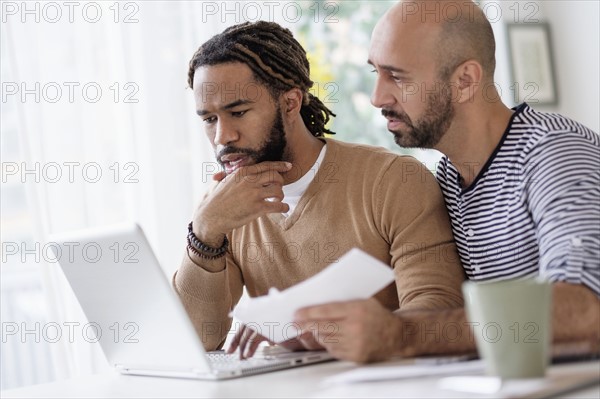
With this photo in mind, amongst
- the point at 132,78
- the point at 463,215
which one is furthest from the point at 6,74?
the point at 463,215

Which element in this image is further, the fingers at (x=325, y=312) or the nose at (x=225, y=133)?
the nose at (x=225, y=133)

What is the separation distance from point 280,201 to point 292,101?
28 centimetres

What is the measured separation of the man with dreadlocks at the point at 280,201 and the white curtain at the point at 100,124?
25.2 inches

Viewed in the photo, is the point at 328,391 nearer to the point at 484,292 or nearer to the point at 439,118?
the point at 484,292

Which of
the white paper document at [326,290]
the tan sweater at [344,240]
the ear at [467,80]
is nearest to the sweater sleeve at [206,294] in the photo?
the tan sweater at [344,240]

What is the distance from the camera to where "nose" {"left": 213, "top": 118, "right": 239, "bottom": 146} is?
6.17ft

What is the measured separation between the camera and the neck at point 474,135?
164 cm

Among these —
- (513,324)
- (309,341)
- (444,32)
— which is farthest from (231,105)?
(513,324)

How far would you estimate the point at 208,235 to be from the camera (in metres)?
1.80

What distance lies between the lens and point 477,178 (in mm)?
1627

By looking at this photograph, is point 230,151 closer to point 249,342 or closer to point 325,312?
point 249,342

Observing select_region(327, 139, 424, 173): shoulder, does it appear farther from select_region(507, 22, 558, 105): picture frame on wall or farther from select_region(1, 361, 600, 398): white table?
select_region(507, 22, 558, 105): picture frame on wall

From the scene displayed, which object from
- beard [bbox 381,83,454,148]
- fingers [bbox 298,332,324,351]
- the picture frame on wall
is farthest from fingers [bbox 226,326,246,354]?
the picture frame on wall

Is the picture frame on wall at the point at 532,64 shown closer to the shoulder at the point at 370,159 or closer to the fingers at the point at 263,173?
the shoulder at the point at 370,159
